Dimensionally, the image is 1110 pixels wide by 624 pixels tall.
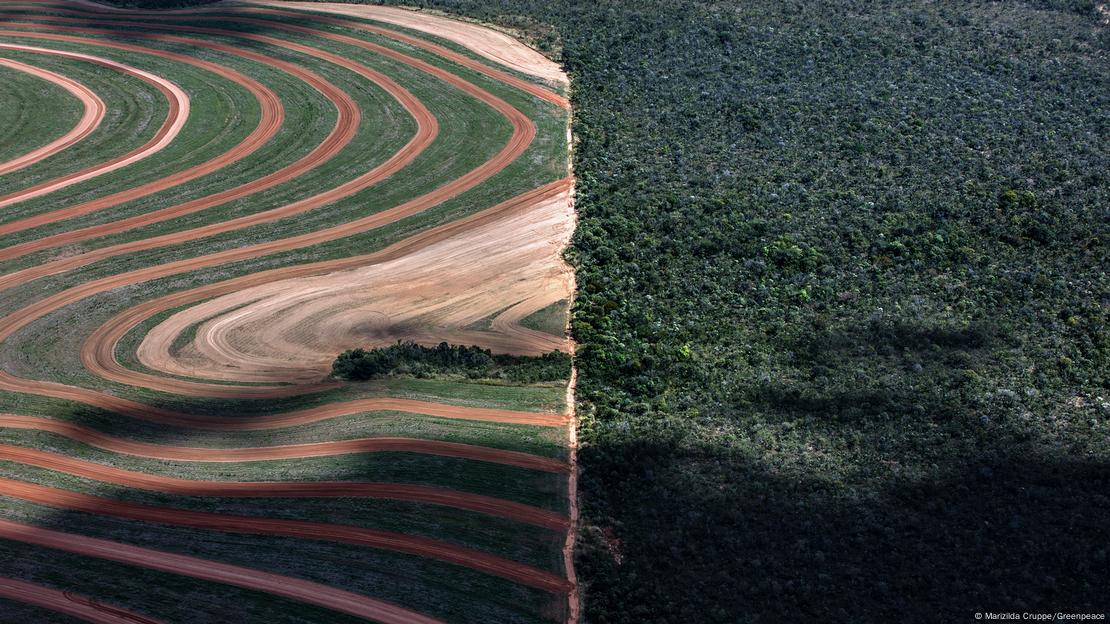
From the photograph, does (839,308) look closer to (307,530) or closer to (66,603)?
(307,530)

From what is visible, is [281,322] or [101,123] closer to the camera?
[281,322]

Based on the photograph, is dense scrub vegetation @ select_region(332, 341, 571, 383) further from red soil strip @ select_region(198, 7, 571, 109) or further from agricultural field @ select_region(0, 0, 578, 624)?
red soil strip @ select_region(198, 7, 571, 109)

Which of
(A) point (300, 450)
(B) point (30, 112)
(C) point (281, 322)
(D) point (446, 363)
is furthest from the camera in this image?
(B) point (30, 112)

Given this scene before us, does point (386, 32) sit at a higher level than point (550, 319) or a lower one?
higher

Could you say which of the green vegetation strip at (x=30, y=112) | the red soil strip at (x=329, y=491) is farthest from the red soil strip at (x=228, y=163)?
the red soil strip at (x=329, y=491)

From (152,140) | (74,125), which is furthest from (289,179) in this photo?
(74,125)

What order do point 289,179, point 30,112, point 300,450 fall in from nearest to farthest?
point 300,450 < point 289,179 < point 30,112

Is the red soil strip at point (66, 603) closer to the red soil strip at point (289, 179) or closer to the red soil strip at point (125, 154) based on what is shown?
the red soil strip at point (289, 179)
